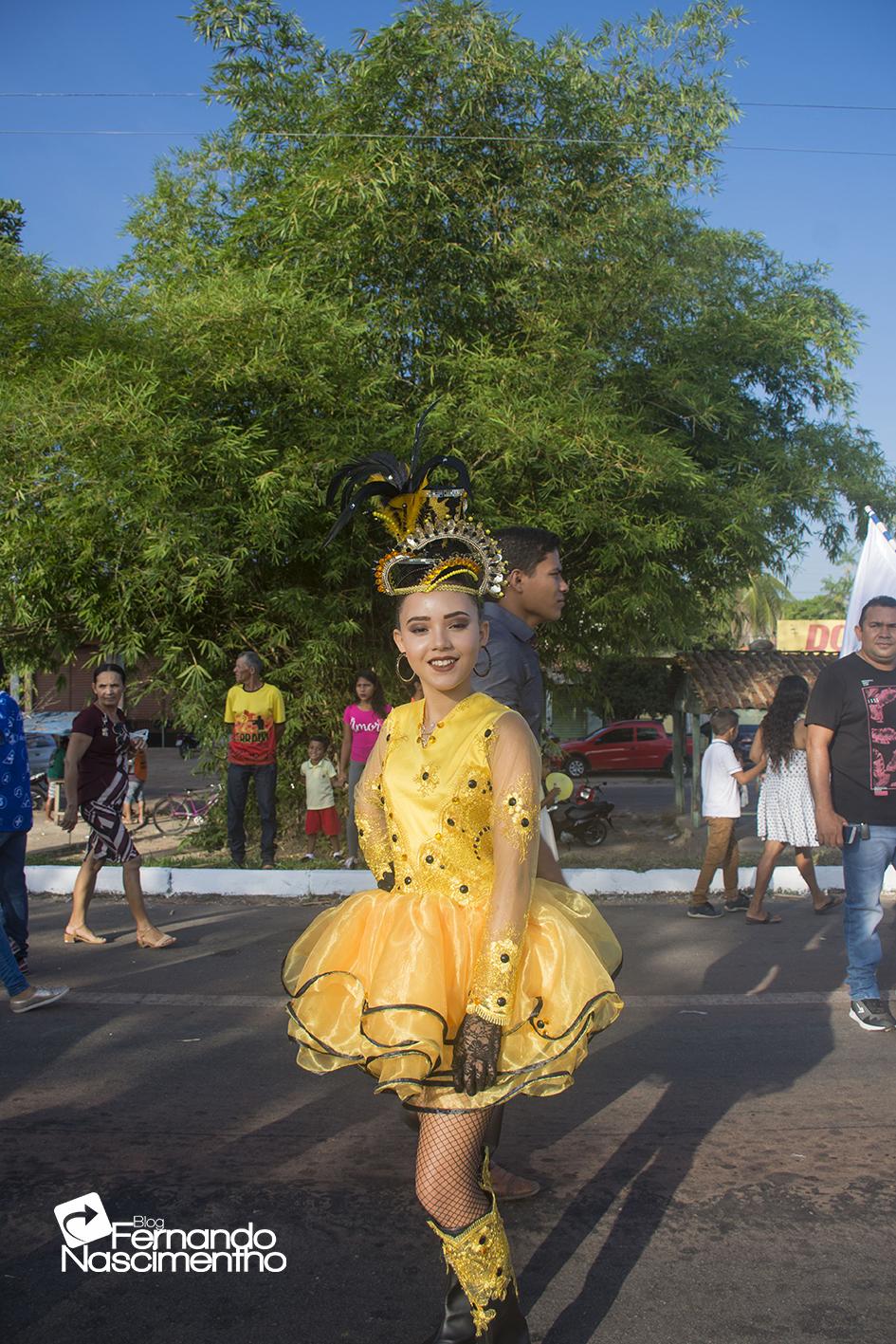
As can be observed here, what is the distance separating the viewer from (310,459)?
10.4 metres

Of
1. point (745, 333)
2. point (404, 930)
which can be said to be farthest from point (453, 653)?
point (745, 333)

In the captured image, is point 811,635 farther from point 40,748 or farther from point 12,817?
point 12,817

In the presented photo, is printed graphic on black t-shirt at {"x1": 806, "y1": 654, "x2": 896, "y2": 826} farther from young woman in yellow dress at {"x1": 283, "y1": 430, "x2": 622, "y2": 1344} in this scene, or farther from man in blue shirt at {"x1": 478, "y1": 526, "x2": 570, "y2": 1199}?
young woman in yellow dress at {"x1": 283, "y1": 430, "x2": 622, "y2": 1344}

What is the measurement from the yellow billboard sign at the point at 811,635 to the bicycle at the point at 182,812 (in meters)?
18.8

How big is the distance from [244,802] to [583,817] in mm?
5173

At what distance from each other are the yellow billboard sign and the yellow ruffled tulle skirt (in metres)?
28.0

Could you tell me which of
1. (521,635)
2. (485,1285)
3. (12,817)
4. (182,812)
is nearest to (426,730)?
(521,635)

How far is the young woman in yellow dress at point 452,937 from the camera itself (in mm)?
2598

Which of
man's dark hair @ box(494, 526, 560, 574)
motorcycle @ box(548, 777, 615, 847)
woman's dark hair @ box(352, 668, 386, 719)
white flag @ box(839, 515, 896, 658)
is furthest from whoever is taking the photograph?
motorcycle @ box(548, 777, 615, 847)

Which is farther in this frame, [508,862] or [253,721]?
[253,721]

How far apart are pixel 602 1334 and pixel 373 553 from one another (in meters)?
9.02

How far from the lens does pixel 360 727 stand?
33.2 ft

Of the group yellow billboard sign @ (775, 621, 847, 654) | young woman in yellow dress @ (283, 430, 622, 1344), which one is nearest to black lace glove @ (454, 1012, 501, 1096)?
young woman in yellow dress @ (283, 430, 622, 1344)

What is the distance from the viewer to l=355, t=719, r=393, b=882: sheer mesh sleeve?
310 centimetres
